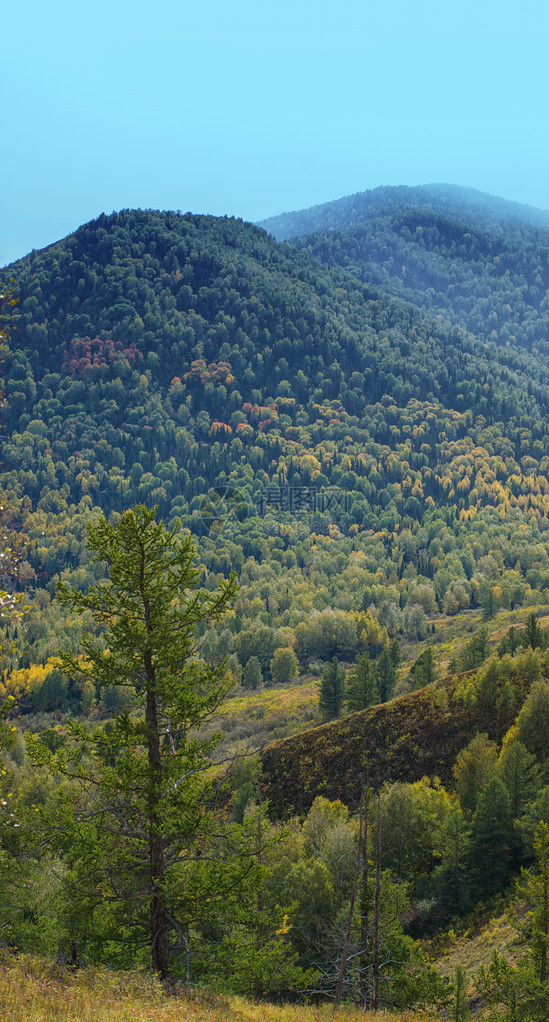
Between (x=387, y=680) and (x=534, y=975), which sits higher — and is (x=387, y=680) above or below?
below

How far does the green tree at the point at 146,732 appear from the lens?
1614cm

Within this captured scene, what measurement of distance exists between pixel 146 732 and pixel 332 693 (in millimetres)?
79258

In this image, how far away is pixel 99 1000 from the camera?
44.8ft

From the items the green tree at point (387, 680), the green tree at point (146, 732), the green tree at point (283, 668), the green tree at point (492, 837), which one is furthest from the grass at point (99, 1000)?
the green tree at point (283, 668)

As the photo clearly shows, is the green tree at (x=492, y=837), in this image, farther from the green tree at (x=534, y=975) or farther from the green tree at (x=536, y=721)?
the green tree at (x=534, y=975)

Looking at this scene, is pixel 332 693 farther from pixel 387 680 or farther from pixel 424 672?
pixel 424 672

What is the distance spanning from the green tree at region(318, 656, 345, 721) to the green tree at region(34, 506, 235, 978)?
7677 cm

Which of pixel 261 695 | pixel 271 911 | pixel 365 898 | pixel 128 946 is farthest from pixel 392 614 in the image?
pixel 128 946

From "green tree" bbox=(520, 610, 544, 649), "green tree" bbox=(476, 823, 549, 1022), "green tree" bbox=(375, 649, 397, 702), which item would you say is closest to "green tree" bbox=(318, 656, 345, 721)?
"green tree" bbox=(375, 649, 397, 702)

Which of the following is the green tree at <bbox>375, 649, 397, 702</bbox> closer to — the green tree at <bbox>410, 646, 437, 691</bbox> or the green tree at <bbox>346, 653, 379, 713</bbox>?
the green tree at <bbox>346, 653, 379, 713</bbox>

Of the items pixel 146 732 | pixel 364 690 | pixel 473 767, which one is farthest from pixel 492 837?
pixel 146 732

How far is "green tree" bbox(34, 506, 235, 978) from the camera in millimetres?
16141

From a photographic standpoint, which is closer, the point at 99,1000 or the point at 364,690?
the point at 99,1000

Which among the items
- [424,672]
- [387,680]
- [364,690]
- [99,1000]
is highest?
[99,1000]
